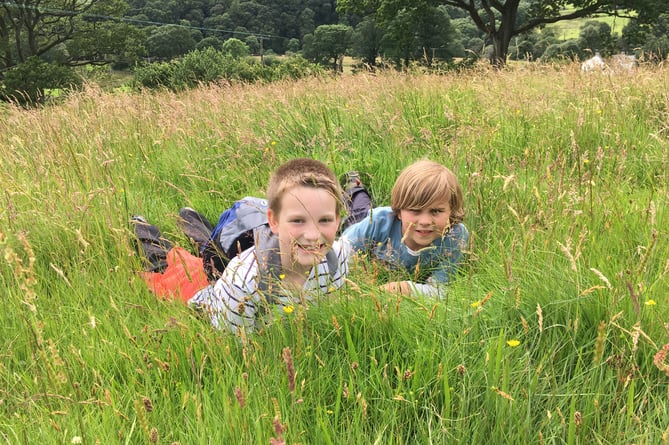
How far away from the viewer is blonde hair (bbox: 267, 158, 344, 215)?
6.89 ft

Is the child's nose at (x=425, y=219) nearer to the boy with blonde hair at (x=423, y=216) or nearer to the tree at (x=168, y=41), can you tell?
the boy with blonde hair at (x=423, y=216)

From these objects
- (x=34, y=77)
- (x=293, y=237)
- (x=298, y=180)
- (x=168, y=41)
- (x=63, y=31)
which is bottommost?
(x=293, y=237)

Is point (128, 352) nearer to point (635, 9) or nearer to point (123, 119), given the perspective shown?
point (123, 119)

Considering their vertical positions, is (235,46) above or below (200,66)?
above

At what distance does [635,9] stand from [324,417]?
84.9 ft

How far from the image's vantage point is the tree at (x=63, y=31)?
29641mm

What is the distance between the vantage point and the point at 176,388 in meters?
1.46

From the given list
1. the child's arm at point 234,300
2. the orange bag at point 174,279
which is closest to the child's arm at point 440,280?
the child's arm at point 234,300

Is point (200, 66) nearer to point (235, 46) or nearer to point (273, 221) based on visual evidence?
point (273, 221)

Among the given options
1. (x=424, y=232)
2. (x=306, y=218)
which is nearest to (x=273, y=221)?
(x=306, y=218)

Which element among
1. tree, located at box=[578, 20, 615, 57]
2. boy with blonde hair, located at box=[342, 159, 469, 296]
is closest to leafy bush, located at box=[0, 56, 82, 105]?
tree, located at box=[578, 20, 615, 57]

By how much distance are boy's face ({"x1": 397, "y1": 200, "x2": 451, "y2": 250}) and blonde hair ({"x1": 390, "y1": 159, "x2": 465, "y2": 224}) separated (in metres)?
0.03

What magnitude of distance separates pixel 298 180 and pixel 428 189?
801 mm

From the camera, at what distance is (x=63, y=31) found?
1264 inches
